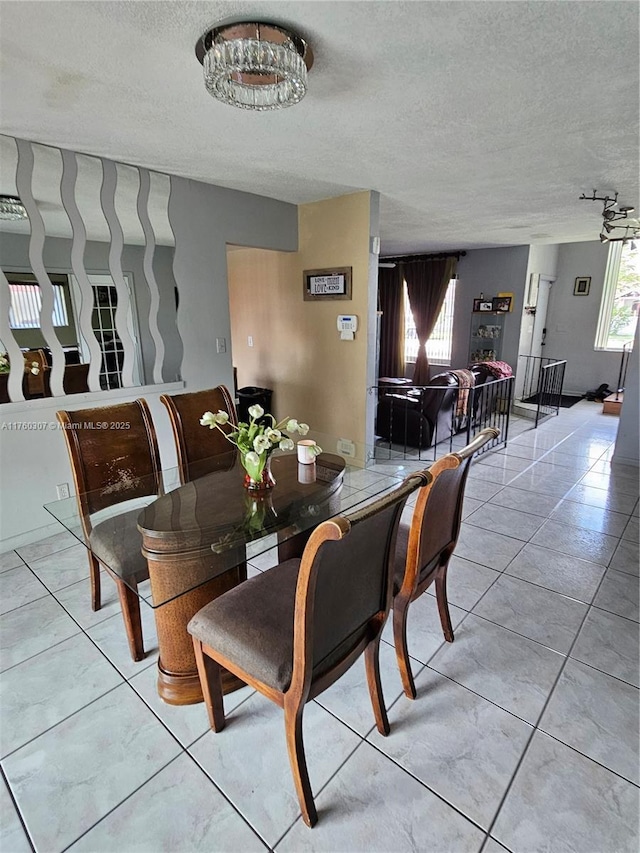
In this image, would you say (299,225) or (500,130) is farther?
(299,225)

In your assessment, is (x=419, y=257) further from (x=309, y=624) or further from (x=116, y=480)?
(x=309, y=624)

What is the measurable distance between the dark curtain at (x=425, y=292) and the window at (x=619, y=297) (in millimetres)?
2757

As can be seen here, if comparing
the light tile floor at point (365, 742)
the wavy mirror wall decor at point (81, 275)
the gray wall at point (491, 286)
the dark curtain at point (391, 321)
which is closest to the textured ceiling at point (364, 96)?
the wavy mirror wall decor at point (81, 275)

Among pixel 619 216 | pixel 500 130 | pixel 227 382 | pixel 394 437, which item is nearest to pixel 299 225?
pixel 227 382

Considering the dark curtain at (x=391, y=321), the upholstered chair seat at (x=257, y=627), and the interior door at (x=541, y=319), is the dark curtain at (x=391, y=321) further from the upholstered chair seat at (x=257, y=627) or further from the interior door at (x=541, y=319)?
the upholstered chair seat at (x=257, y=627)

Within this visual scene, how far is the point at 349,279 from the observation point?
3898 millimetres

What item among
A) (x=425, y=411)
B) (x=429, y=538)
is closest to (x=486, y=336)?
(x=425, y=411)

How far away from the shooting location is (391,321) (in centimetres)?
834

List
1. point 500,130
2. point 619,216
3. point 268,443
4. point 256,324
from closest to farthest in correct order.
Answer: point 268,443 → point 500,130 → point 619,216 → point 256,324

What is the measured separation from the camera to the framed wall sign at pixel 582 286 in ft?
25.1

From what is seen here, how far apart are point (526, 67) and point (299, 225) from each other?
2.75m

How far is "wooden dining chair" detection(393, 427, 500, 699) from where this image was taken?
1.54 metres

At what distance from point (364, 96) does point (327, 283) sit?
2134 millimetres

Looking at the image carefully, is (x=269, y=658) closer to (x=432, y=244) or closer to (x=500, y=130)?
(x=500, y=130)
